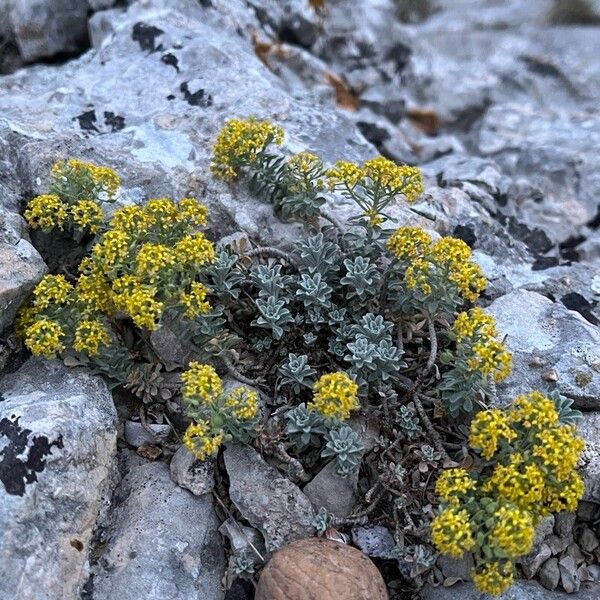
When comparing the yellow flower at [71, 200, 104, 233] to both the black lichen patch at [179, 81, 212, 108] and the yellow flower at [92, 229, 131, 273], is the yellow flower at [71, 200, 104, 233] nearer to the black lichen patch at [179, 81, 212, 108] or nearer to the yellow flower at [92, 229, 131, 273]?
the yellow flower at [92, 229, 131, 273]

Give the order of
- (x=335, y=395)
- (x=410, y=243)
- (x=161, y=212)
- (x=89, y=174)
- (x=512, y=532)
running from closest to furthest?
(x=512, y=532)
(x=335, y=395)
(x=161, y=212)
(x=410, y=243)
(x=89, y=174)

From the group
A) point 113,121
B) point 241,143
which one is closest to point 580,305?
point 241,143

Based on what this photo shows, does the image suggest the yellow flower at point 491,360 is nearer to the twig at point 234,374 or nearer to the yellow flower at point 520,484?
the yellow flower at point 520,484

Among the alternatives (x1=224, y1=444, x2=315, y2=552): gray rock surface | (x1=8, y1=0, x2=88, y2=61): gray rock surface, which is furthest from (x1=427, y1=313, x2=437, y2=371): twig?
(x1=8, y1=0, x2=88, y2=61): gray rock surface

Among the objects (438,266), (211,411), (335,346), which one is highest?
(438,266)

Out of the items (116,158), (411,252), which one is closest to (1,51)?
(116,158)

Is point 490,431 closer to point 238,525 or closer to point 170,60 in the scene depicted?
point 238,525

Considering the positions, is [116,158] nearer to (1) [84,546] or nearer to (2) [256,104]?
(2) [256,104]
